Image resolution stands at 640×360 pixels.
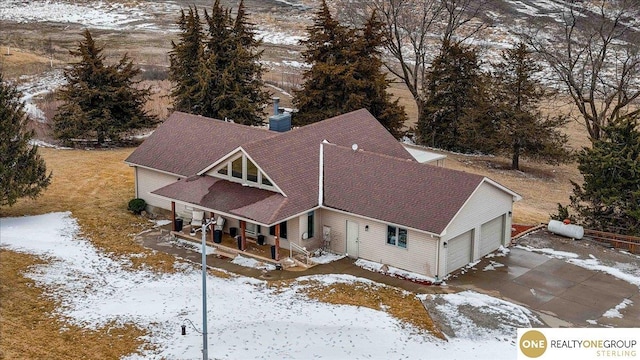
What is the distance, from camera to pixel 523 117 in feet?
158

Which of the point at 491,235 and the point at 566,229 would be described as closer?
the point at 491,235

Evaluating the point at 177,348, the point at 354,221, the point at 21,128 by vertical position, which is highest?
the point at 21,128

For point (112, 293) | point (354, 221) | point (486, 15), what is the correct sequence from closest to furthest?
point (112, 293), point (354, 221), point (486, 15)

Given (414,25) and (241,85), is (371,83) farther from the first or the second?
(414,25)

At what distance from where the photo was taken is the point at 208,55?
50.4 meters

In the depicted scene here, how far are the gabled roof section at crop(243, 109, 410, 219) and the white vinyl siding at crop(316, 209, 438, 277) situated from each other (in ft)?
4.29

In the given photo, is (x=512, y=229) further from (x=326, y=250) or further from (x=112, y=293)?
(x=112, y=293)

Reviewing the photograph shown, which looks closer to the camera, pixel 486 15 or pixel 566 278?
pixel 566 278

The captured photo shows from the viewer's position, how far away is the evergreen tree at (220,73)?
49.7 metres

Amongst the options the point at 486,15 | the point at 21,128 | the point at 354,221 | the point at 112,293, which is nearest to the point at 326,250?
the point at 354,221

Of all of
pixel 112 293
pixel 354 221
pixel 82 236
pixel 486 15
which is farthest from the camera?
pixel 486 15

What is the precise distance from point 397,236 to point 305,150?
613 centimetres

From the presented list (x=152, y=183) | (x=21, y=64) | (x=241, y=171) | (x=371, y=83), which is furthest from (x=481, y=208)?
(x=21, y=64)

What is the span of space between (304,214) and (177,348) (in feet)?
29.7
